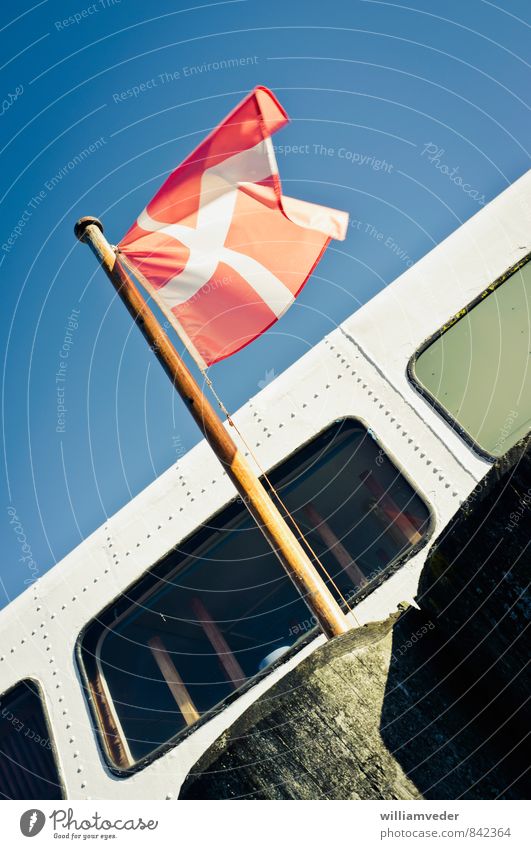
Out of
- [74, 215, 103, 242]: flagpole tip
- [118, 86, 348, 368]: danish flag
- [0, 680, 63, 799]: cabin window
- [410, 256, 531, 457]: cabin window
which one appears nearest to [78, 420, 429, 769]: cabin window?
[410, 256, 531, 457]: cabin window

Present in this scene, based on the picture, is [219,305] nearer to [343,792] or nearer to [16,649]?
[343,792]

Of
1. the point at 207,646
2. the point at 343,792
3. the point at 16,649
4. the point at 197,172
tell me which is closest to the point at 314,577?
the point at 343,792

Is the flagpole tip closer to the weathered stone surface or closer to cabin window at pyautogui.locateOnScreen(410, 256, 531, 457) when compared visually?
cabin window at pyautogui.locateOnScreen(410, 256, 531, 457)

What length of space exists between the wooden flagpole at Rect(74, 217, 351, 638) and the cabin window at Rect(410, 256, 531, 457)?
3.30 meters

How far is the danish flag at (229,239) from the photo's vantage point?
25.6ft

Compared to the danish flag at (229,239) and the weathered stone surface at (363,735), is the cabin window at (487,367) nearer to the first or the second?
the danish flag at (229,239)

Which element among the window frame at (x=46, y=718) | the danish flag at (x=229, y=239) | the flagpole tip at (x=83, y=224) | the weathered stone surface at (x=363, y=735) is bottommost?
the weathered stone surface at (x=363, y=735)

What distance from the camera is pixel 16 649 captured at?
11.3 meters

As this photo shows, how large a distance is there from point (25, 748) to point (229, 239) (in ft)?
32.4

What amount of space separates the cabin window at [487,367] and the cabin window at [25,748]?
791 cm

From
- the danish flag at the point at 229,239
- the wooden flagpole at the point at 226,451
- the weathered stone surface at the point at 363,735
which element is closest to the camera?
the weathered stone surface at the point at 363,735

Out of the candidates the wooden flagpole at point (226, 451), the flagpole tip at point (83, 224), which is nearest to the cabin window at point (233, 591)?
the wooden flagpole at point (226, 451)

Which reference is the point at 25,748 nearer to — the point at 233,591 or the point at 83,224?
the point at 233,591
